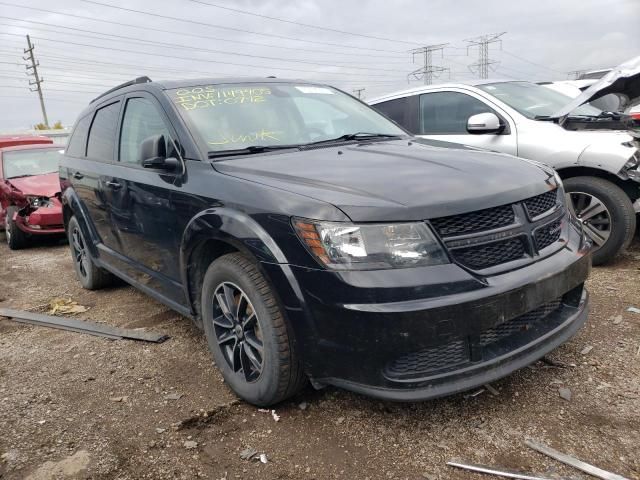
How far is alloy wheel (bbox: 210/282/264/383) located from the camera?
2547 millimetres

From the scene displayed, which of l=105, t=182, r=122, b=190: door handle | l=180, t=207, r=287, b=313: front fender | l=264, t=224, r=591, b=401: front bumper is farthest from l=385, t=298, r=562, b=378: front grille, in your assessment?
l=105, t=182, r=122, b=190: door handle

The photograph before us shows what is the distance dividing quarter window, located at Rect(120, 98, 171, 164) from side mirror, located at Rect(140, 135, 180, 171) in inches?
6.0

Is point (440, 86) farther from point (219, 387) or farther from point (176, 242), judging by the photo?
point (219, 387)

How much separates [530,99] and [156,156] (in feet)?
12.5

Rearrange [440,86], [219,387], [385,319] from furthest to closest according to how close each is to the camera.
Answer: [440,86]
[219,387]
[385,319]

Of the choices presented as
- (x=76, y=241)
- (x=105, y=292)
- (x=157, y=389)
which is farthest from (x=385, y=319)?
(x=76, y=241)

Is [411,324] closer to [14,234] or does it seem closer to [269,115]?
[269,115]

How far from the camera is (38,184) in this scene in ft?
25.0

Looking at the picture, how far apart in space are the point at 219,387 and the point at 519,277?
172 centimetres

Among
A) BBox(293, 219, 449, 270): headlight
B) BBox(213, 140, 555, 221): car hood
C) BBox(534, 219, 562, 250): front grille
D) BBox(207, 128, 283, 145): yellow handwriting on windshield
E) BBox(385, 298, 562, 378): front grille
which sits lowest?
BBox(385, 298, 562, 378): front grille

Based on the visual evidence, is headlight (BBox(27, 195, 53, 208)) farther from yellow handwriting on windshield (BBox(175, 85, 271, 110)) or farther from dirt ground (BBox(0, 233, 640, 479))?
yellow handwriting on windshield (BBox(175, 85, 271, 110))

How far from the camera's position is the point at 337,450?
2285 mm

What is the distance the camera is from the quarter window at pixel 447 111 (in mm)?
5055

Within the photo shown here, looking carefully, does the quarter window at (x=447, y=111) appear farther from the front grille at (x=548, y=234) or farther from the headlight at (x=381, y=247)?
the headlight at (x=381, y=247)
